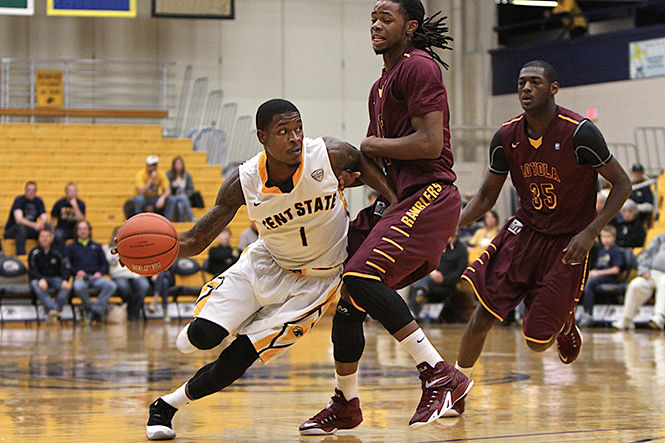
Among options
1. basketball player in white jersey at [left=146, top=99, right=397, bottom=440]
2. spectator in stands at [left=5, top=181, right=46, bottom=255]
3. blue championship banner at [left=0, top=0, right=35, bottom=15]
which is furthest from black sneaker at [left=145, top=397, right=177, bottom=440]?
blue championship banner at [left=0, top=0, right=35, bottom=15]

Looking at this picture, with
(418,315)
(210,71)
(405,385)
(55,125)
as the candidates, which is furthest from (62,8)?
(405,385)

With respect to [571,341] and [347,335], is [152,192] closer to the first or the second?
[571,341]

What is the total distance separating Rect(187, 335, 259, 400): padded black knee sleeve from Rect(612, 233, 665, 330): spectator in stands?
8870mm

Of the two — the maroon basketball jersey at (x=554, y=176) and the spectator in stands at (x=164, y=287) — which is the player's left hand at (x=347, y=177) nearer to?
the maroon basketball jersey at (x=554, y=176)

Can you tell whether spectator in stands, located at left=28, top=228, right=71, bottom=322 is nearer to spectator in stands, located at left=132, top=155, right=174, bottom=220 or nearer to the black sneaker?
spectator in stands, located at left=132, top=155, right=174, bottom=220

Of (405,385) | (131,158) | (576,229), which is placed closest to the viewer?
(576,229)

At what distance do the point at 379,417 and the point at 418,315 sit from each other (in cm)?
955

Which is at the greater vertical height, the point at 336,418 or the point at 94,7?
the point at 94,7

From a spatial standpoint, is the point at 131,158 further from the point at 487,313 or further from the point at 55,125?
the point at 487,313

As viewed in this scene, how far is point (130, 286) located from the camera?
48.3 feet

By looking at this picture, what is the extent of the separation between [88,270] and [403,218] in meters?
10.6

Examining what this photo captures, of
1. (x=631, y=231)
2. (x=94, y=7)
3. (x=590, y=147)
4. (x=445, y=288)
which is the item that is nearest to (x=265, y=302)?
(x=590, y=147)

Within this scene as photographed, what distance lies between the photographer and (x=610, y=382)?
6.89m

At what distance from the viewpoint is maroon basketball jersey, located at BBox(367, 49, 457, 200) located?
182 inches
